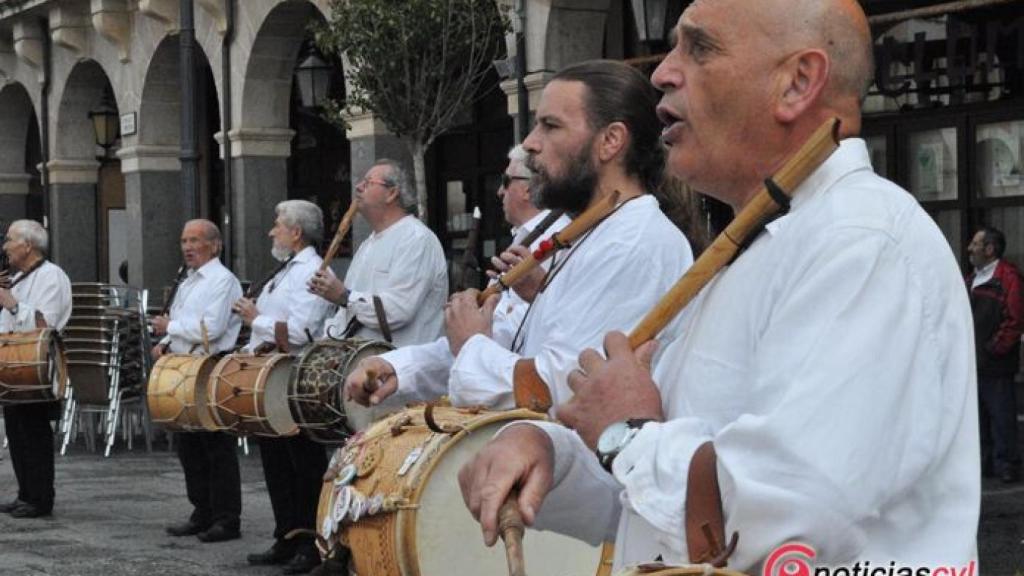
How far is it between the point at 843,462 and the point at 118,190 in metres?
28.4

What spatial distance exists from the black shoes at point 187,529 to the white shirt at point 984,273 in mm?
6094

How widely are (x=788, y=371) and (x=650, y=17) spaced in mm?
10910

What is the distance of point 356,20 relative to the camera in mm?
14633

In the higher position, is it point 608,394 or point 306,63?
point 306,63

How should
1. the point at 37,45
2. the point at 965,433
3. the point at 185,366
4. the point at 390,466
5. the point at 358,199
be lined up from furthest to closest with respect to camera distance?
1. the point at 37,45
2. the point at 185,366
3. the point at 358,199
4. the point at 390,466
5. the point at 965,433

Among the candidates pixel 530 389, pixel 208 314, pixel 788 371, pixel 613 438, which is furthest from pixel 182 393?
pixel 788 371

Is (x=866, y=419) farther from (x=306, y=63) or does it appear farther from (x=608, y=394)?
(x=306, y=63)

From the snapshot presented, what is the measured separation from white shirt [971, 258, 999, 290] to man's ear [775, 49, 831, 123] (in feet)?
38.5

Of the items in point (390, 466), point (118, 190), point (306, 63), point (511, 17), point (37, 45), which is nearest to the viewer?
point (390, 466)

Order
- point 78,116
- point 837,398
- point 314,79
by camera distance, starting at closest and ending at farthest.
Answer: point 837,398 → point 314,79 → point 78,116

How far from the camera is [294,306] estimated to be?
10211mm

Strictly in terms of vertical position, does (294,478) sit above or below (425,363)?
below

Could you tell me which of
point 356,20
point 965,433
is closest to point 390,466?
point 965,433

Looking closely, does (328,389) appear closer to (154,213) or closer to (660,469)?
(660,469)
